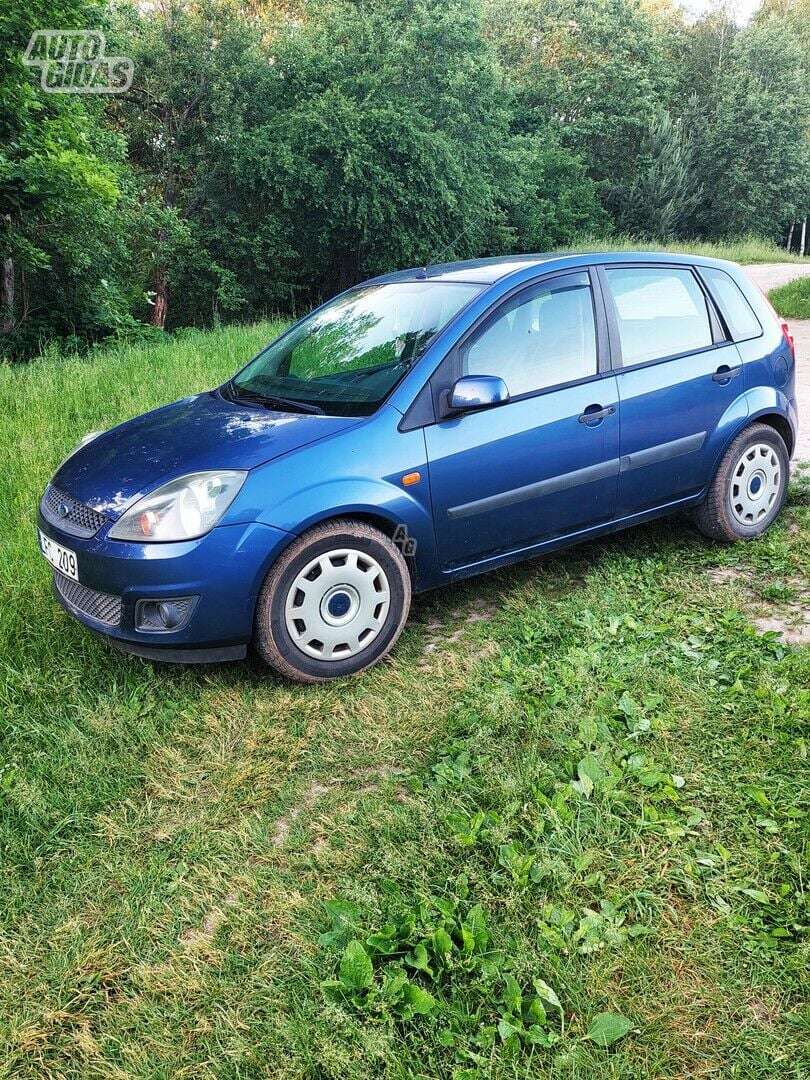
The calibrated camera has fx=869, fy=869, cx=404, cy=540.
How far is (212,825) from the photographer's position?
9.39 ft

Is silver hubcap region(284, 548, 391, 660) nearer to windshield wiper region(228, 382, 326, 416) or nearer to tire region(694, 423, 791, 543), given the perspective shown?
windshield wiper region(228, 382, 326, 416)

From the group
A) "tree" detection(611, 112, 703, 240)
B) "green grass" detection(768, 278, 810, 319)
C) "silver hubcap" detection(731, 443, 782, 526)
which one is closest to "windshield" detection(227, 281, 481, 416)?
"silver hubcap" detection(731, 443, 782, 526)

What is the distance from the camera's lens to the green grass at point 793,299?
14135 millimetres

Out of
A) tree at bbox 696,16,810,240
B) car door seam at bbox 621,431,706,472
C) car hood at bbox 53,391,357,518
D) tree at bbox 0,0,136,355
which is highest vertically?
tree at bbox 696,16,810,240

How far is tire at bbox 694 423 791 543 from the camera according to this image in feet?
15.6

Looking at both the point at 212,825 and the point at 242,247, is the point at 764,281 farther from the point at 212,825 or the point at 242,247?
the point at 212,825

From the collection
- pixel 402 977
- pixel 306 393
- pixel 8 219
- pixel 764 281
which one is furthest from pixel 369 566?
pixel 764 281

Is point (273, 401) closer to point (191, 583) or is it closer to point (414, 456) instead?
point (414, 456)

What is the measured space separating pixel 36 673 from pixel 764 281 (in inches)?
750

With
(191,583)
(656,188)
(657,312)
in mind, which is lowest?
(191,583)

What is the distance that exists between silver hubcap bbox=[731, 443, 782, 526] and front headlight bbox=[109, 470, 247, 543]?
9.33 feet

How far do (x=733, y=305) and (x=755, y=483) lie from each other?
1.01 metres

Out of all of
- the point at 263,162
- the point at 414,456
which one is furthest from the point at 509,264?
the point at 263,162

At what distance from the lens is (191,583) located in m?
3.37
